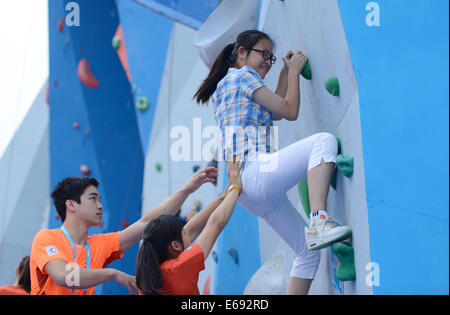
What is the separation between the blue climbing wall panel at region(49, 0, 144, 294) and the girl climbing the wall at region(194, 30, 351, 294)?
4610mm

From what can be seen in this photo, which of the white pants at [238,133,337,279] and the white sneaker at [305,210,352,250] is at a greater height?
the white pants at [238,133,337,279]

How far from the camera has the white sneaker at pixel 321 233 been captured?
2098 millimetres

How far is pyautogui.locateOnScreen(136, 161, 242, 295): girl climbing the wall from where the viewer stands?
80.1 inches

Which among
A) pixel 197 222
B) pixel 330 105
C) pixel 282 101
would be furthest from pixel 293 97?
pixel 197 222

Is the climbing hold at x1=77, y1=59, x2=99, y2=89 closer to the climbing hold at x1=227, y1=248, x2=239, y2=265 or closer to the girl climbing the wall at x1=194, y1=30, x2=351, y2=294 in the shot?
the climbing hold at x1=227, y1=248, x2=239, y2=265

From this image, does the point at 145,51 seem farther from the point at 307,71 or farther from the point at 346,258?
the point at 346,258

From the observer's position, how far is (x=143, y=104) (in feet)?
21.0

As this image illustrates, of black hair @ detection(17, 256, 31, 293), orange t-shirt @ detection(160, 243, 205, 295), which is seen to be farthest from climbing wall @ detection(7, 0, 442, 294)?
black hair @ detection(17, 256, 31, 293)

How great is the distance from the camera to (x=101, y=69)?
7.21 m

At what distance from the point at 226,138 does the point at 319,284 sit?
1009 millimetres

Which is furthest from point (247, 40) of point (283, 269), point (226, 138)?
point (283, 269)

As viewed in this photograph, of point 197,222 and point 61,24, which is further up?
point 61,24

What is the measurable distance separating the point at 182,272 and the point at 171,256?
0.08m

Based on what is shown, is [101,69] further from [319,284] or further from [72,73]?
[319,284]
